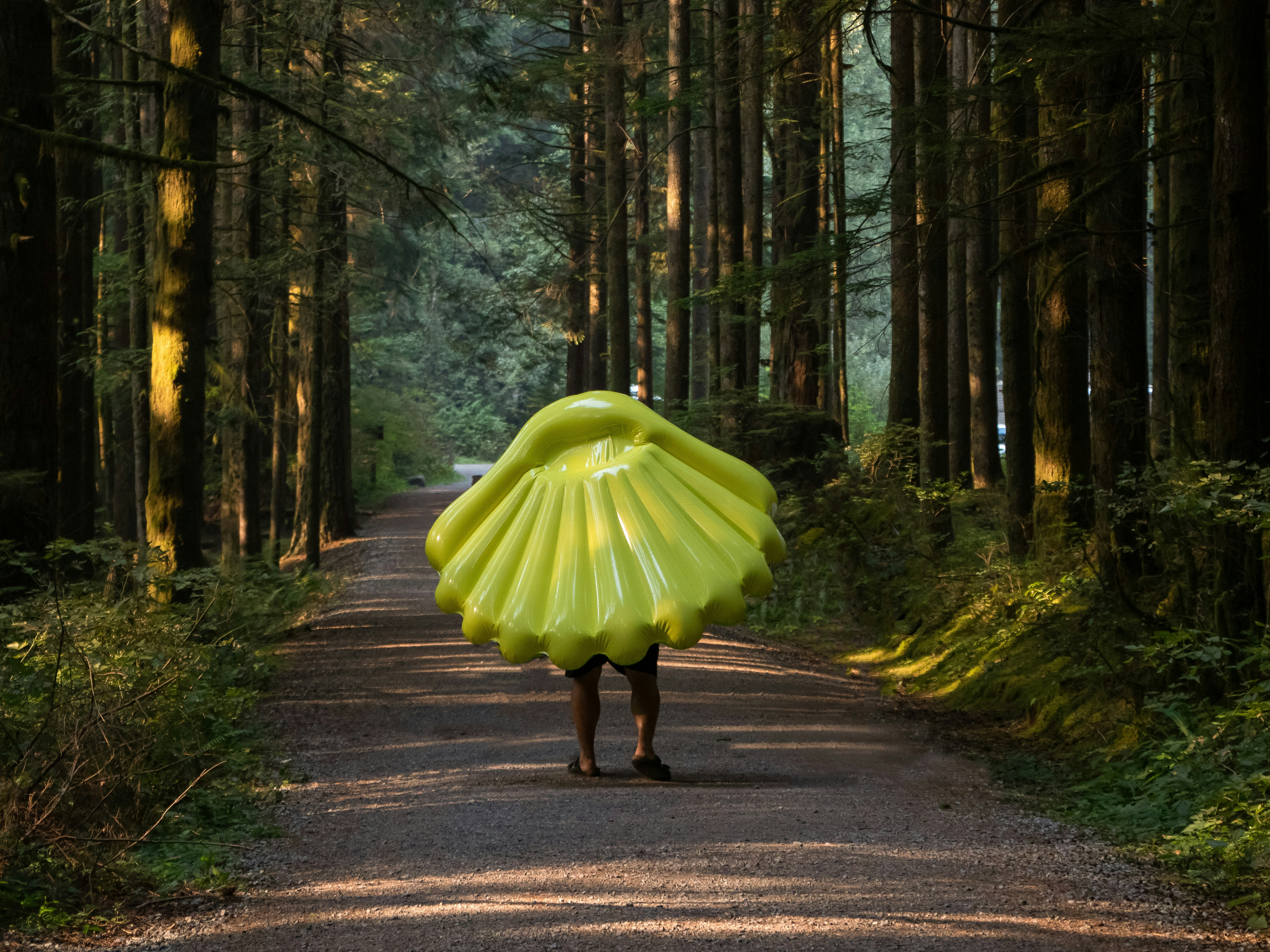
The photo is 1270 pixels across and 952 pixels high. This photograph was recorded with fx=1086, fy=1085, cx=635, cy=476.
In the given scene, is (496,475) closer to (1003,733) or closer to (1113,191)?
(1003,733)

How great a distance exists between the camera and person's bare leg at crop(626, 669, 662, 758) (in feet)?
21.4

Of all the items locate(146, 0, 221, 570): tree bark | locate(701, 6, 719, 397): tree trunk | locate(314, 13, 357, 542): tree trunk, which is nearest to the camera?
locate(146, 0, 221, 570): tree bark

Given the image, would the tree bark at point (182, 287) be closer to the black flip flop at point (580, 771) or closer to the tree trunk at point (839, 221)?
the black flip flop at point (580, 771)

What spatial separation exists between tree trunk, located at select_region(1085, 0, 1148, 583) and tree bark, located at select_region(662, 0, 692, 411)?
1079 centimetres

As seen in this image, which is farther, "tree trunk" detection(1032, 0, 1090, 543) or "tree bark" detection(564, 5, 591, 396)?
"tree bark" detection(564, 5, 591, 396)

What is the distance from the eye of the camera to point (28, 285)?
31.1 feet

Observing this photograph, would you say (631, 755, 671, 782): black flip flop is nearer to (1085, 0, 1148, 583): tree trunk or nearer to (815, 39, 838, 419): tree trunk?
(1085, 0, 1148, 583): tree trunk

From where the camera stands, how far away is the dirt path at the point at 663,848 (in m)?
4.32

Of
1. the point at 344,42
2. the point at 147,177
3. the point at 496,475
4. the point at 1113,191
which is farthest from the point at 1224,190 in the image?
the point at 344,42

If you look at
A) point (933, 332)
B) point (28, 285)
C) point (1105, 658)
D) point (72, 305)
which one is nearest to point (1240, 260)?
point (1105, 658)

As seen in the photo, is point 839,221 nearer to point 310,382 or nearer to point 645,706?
point 310,382

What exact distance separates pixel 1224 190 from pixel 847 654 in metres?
7.21

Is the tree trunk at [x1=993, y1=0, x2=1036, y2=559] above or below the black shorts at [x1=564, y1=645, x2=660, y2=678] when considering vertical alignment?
above

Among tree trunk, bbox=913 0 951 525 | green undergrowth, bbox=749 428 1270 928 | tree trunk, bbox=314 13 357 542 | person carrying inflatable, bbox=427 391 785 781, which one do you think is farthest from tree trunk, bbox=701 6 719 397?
person carrying inflatable, bbox=427 391 785 781
